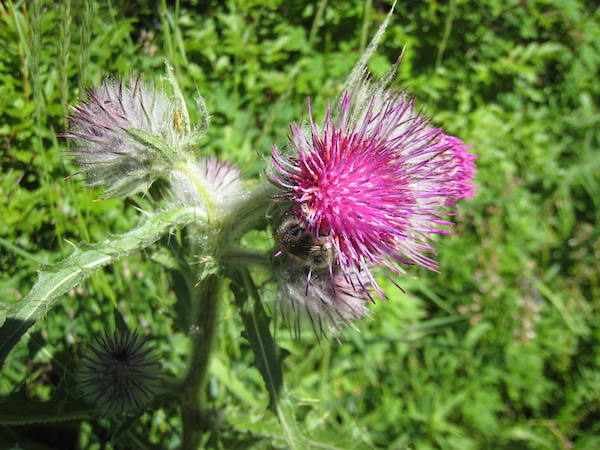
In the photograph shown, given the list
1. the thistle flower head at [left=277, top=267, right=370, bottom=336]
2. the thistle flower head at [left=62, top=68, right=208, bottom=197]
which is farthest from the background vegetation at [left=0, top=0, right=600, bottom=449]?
the thistle flower head at [left=277, top=267, right=370, bottom=336]

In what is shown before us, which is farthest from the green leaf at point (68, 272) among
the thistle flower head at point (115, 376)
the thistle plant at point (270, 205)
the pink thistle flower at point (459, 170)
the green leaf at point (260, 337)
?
the pink thistle flower at point (459, 170)

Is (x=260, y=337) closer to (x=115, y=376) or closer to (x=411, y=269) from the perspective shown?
(x=115, y=376)

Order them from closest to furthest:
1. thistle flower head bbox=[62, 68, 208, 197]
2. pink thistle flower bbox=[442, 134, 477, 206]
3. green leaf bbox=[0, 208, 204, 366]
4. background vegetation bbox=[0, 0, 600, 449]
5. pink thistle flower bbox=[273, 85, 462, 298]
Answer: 1. green leaf bbox=[0, 208, 204, 366]
2. pink thistle flower bbox=[273, 85, 462, 298]
3. thistle flower head bbox=[62, 68, 208, 197]
4. pink thistle flower bbox=[442, 134, 477, 206]
5. background vegetation bbox=[0, 0, 600, 449]

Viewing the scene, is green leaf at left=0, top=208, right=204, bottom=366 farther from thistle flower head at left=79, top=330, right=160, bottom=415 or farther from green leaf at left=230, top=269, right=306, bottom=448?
thistle flower head at left=79, top=330, right=160, bottom=415

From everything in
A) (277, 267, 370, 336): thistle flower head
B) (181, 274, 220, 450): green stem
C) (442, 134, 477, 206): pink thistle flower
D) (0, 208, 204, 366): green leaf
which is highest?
(442, 134, 477, 206): pink thistle flower

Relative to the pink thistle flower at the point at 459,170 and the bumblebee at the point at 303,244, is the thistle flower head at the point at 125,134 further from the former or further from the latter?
the pink thistle flower at the point at 459,170

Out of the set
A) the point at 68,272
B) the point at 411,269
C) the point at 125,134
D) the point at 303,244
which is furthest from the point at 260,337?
the point at 411,269
